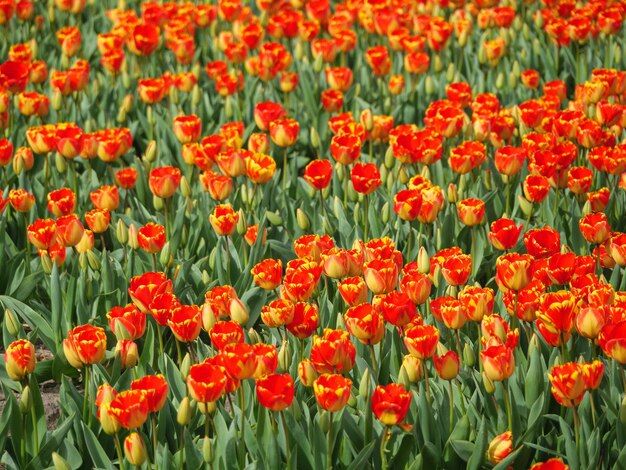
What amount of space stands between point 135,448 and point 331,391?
453 millimetres

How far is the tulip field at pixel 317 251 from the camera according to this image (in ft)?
8.31

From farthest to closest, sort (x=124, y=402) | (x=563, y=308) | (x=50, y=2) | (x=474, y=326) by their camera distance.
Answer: (x=50, y=2) < (x=474, y=326) < (x=563, y=308) < (x=124, y=402)

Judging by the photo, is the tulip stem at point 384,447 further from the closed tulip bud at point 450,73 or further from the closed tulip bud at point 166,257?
the closed tulip bud at point 450,73

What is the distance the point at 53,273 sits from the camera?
10.7 feet

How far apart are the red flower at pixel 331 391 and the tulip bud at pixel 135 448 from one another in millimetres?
407

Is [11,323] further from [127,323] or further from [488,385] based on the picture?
[488,385]

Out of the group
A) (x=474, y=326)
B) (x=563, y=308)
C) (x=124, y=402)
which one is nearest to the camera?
(x=124, y=402)

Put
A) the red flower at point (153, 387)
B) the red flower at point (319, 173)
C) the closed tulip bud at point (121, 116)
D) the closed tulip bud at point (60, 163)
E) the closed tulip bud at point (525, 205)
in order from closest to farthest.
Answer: the red flower at point (153, 387)
the red flower at point (319, 173)
the closed tulip bud at point (525, 205)
the closed tulip bud at point (60, 163)
the closed tulip bud at point (121, 116)

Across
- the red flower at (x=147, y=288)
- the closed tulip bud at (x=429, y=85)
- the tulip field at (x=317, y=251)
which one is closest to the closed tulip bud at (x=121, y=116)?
the tulip field at (x=317, y=251)

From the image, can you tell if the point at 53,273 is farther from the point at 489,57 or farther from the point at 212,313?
the point at 489,57

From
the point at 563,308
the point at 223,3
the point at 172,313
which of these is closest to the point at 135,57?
the point at 223,3

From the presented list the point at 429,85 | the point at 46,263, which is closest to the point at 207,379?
the point at 46,263

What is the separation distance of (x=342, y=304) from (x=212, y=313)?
0.68 meters

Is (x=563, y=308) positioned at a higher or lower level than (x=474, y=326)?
higher
